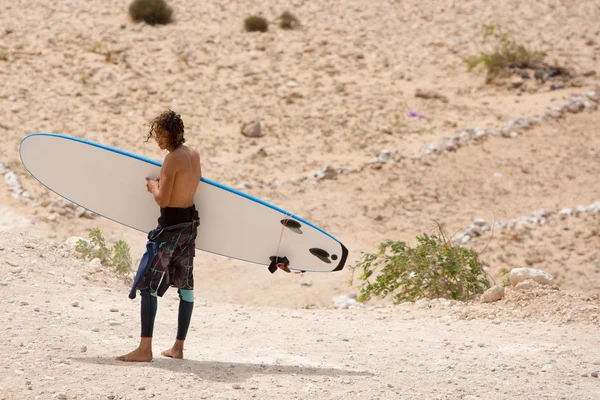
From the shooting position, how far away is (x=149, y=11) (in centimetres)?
1570

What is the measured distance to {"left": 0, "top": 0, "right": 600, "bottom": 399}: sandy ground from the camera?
4.63 metres

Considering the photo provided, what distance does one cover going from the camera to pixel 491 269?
30.5 ft

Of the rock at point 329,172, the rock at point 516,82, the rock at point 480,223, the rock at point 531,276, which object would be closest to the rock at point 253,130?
the rock at point 329,172

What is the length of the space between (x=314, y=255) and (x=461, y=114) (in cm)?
866

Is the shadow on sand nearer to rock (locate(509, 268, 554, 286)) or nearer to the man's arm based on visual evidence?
the man's arm

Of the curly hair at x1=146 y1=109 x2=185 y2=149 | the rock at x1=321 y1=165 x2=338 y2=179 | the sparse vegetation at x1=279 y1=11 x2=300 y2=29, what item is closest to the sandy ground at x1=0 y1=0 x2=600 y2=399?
the rock at x1=321 y1=165 x2=338 y2=179

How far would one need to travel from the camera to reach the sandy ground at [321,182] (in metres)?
4.63

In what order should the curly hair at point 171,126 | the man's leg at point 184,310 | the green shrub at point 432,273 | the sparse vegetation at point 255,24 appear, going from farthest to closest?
1. the sparse vegetation at point 255,24
2. the green shrub at point 432,273
3. the man's leg at point 184,310
4. the curly hair at point 171,126

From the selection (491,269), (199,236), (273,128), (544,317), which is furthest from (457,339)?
(273,128)

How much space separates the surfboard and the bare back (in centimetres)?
61

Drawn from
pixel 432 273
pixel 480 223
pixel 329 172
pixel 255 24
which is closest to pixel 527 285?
pixel 432 273

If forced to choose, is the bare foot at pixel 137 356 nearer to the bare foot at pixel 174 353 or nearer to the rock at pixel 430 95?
the bare foot at pixel 174 353

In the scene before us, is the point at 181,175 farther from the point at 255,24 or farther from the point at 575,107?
the point at 255,24

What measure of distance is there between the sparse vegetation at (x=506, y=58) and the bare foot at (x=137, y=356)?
11.1m
